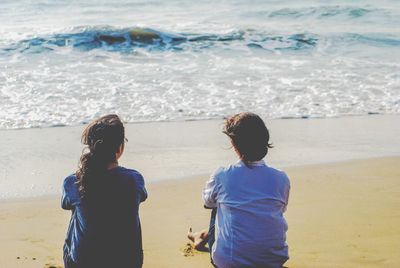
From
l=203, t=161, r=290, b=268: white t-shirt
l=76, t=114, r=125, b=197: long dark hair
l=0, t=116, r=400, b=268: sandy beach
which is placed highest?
l=76, t=114, r=125, b=197: long dark hair

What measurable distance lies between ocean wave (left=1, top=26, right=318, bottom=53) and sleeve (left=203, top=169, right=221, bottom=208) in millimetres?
12062

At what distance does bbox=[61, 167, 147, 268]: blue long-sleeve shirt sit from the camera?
3273 millimetres

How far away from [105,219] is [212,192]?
0.54m

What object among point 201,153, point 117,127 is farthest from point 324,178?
point 117,127

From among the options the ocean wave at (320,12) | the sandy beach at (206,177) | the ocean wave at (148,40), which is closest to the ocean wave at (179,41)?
the ocean wave at (148,40)

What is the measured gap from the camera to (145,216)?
16.3ft

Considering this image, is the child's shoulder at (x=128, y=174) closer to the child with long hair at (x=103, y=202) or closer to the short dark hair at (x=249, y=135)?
the child with long hair at (x=103, y=202)

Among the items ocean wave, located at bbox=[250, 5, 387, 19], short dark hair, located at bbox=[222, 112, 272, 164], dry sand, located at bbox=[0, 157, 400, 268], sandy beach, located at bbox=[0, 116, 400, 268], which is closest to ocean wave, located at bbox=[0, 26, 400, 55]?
ocean wave, located at bbox=[250, 5, 387, 19]

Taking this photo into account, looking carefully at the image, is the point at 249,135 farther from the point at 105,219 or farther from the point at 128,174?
the point at 105,219

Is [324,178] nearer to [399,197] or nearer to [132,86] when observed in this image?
[399,197]

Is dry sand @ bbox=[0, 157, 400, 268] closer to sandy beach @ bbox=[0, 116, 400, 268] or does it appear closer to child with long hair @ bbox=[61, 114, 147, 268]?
sandy beach @ bbox=[0, 116, 400, 268]

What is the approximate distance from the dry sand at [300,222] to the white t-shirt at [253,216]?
61cm

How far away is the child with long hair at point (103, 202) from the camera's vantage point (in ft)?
10.6

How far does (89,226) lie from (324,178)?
10.3 feet
